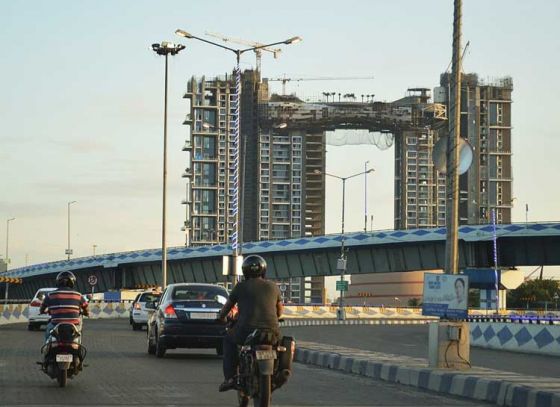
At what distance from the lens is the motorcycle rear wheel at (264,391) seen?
11.1m

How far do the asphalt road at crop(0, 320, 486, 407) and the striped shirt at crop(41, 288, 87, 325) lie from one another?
95 cm

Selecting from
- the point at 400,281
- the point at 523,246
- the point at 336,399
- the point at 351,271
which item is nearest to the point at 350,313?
the point at 351,271

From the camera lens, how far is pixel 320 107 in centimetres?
17388

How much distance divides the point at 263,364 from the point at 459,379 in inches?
235

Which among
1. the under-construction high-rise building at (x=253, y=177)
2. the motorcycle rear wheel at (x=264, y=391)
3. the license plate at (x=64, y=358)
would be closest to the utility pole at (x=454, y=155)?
the license plate at (x=64, y=358)

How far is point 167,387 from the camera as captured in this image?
53.1ft

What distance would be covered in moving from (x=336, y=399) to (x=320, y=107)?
524ft

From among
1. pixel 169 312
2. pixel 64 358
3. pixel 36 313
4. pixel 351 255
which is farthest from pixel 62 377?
pixel 351 255

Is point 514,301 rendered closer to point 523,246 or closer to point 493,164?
point 493,164

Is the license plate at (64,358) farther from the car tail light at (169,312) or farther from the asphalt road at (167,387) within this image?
the car tail light at (169,312)

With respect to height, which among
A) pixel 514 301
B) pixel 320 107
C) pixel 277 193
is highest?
pixel 320 107

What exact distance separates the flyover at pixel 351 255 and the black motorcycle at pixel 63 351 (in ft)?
199

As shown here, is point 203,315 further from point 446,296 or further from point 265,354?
point 265,354

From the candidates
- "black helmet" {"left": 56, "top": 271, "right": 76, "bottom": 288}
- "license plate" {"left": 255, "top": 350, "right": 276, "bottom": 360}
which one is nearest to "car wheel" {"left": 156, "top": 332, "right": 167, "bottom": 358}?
"black helmet" {"left": 56, "top": 271, "right": 76, "bottom": 288}
